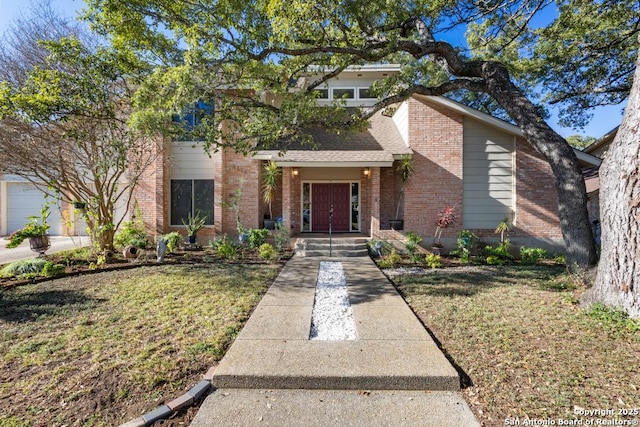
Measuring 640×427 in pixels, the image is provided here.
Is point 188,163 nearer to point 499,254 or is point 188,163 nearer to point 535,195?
point 499,254

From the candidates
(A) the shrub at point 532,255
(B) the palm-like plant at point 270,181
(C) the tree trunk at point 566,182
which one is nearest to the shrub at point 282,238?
(B) the palm-like plant at point 270,181

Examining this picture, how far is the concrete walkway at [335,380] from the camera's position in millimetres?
2549

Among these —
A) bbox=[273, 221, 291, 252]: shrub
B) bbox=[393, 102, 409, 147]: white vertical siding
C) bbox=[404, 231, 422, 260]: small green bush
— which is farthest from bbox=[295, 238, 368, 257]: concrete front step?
bbox=[393, 102, 409, 147]: white vertical siding

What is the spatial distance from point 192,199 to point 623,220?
11452mm

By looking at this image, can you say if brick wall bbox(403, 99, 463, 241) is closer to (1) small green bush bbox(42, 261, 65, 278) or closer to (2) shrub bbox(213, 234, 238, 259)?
(2) shrub bbox(213, 234, 238, 259)

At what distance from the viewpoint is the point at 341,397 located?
2812mm

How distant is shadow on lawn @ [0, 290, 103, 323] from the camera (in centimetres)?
466

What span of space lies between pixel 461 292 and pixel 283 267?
4438 mm

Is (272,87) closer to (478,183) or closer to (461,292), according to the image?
(461,292)

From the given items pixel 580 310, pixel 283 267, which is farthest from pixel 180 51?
pixel 580 310

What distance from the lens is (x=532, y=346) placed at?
11.9 feet

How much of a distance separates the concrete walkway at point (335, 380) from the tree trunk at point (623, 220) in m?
3.11

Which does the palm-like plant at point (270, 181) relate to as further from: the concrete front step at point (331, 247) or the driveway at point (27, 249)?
the driveway at point (27, 249)

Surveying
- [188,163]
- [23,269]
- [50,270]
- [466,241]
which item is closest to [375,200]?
[466,241]
